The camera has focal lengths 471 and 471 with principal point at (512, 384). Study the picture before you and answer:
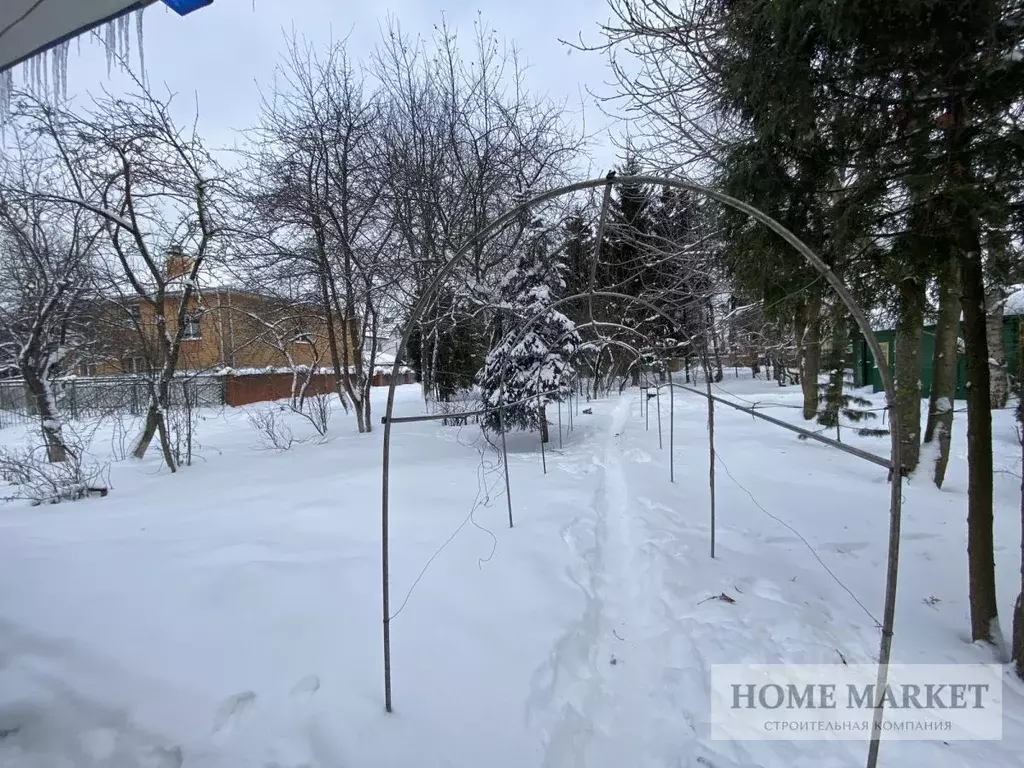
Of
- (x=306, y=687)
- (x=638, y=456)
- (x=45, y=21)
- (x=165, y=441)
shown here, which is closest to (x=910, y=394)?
(x=638, y=456)

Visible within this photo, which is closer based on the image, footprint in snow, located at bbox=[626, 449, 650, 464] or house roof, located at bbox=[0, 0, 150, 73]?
house roof, located at bbox=[0, 0, 150, 73]

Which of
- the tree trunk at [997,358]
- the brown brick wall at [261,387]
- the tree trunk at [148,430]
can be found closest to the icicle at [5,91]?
the tree trunk at [148,430]

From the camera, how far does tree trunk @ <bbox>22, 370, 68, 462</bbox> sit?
276 inches

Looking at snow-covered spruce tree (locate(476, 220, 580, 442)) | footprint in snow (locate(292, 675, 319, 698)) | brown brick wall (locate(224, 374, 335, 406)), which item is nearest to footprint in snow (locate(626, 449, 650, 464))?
snow-covered spruce tree (locate(476, 220, 580, 442))

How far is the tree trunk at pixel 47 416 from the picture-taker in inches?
276

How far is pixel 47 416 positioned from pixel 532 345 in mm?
8083

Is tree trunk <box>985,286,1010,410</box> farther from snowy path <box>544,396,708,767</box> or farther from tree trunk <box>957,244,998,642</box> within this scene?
snowy path <box>544,396,708,767</box>

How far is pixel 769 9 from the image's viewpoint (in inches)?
88.0

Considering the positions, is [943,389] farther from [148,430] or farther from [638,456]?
[148,430]

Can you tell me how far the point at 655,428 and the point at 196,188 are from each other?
1081cm

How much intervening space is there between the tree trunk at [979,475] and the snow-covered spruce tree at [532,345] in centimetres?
581

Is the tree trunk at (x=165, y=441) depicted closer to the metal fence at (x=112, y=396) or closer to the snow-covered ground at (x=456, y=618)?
the metal fence at (x=112, y=396)

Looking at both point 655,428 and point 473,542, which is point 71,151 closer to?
point 473,542

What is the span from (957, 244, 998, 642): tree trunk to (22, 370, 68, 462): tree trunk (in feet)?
32.2
